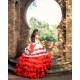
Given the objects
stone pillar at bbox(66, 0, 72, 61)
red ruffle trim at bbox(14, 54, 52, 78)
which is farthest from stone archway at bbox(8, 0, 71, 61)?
red ruffle trim at bbox(14, 54, 52, 78)

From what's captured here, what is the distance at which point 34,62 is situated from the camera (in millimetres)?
3592

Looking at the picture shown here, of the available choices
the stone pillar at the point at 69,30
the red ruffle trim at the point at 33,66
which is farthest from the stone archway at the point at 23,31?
the red ruffle trim at the point at 33,66

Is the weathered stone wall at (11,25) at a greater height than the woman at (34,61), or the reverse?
the weathered stone wall at (11,25)

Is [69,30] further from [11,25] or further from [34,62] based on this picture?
[11,25]

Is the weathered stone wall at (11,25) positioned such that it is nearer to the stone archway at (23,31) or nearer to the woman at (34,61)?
the stone archway at (23,31)

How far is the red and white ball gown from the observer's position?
3.57 metres

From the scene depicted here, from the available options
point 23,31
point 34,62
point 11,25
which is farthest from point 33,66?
point 11,25

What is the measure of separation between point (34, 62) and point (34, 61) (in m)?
0.01

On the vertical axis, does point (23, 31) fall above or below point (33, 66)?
above

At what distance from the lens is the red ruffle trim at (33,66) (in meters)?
3.57
